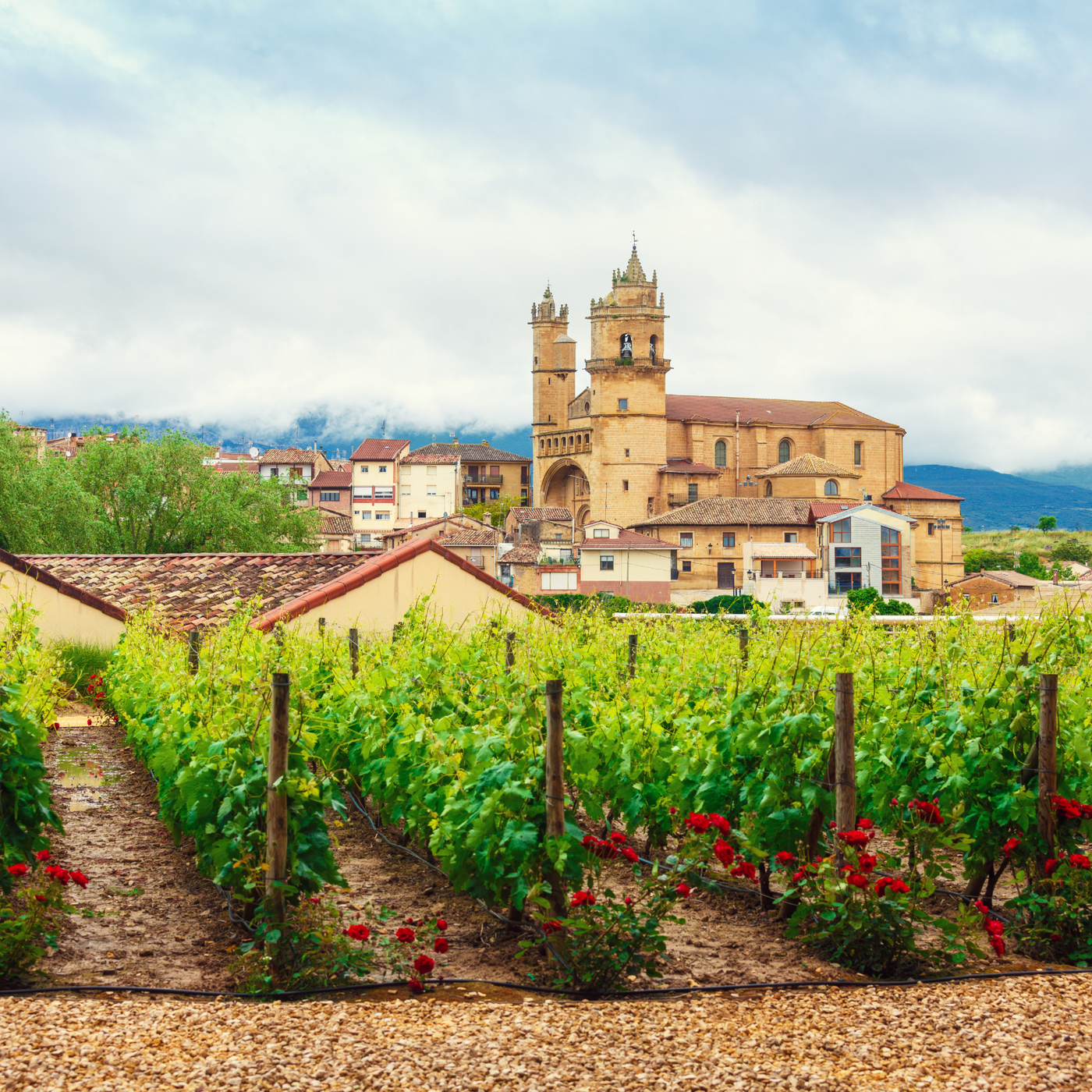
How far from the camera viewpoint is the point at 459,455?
104250 mm

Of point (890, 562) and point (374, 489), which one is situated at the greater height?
point (374, 489)

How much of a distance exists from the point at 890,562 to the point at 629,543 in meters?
15.9

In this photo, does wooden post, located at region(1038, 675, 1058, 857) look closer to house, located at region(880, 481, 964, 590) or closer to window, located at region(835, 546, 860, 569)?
window, located at region(835, 546, 860, 569)

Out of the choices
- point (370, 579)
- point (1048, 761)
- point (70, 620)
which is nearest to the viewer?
point (1048, 761)

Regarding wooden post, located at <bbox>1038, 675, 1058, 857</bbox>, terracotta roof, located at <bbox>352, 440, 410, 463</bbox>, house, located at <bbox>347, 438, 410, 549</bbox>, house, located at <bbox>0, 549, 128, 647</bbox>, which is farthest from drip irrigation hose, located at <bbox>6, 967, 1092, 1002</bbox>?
terracotta roof, located at <bbox>352, 440, 410, 463</bbox>

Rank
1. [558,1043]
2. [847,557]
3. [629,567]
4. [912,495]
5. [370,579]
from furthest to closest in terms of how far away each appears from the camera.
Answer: [912,495], [847,557], [629,567], [370,579], [558,1043]

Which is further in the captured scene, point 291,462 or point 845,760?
point 291,462

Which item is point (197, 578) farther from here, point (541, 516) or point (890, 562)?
point (541, 516)

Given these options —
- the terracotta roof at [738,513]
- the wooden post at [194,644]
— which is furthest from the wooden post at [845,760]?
the terracotta roof at [738,513]

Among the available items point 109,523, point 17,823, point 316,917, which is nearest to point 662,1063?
point 316,917

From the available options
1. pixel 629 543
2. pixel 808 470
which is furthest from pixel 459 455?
pixel 629 543

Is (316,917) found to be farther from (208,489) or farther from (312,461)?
(312,461)

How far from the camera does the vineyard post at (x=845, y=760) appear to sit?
5.78m

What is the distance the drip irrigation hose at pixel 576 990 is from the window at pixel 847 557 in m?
65.0
